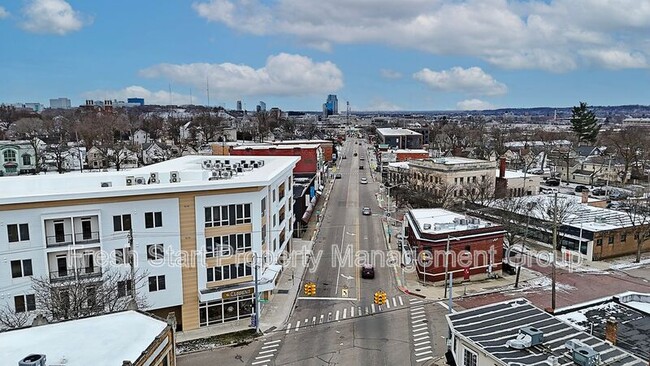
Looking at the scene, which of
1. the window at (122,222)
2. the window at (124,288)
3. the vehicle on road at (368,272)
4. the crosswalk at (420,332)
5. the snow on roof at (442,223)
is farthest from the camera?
the vehicle on road at (368,272)

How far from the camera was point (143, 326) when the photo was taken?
1934 cm

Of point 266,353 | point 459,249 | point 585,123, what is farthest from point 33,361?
point 585,123

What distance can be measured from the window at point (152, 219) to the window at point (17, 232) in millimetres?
6347

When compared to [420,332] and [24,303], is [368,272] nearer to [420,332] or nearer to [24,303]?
[420,332]

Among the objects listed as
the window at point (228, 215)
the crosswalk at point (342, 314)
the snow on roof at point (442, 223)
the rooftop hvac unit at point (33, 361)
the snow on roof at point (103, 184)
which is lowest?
the crosswalk at point (342, 314)

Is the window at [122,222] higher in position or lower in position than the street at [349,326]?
higher

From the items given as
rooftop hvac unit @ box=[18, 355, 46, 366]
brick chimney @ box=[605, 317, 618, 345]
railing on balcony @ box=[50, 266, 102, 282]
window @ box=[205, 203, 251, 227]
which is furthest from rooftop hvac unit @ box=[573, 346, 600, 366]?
railing on balcony @ box=[50, 266, 102, 282]

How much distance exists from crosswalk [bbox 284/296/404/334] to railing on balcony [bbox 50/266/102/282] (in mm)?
12392

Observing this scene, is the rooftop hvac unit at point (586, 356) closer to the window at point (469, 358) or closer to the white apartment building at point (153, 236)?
the window at point (469, 358)

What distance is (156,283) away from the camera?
97.8 feet

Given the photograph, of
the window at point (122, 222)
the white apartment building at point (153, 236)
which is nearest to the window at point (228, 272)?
the white apartment building at point (153, 236)

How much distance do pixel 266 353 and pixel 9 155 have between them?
8313 centimetres

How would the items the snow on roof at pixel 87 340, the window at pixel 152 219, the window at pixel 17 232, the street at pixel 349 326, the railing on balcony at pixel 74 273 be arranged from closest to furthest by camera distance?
the snow on roof at pixel 87 340
the window at pixel 17 232
the railing on balcony at pixel 74 273
the street at pixel 349 326
the window at pixel 152 219

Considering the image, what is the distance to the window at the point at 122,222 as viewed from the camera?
28.5 metres
